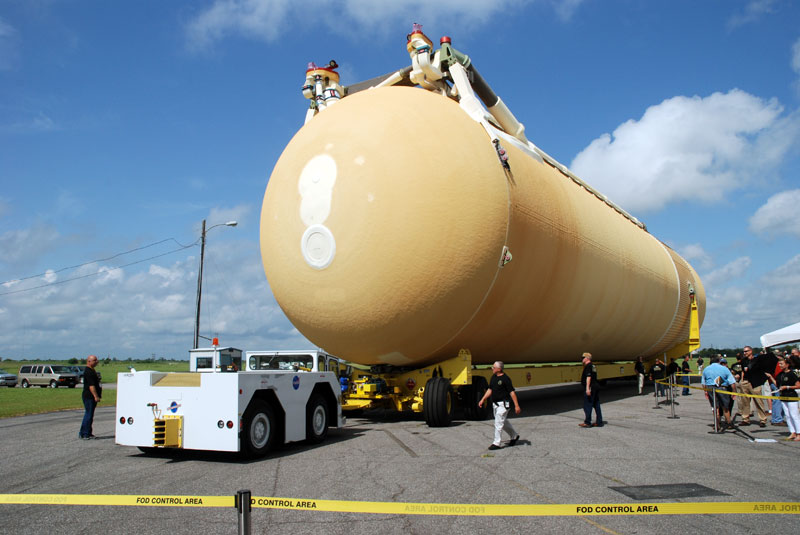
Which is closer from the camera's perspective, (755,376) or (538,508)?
(538,508)

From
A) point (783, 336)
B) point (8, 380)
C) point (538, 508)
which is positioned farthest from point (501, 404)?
point (8, 380)

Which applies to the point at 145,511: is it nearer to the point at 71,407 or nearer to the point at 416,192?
the point at 416,192

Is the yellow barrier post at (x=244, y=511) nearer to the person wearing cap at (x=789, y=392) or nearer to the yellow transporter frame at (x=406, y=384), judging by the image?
the yellow transporter frame at (x=406, y=384)

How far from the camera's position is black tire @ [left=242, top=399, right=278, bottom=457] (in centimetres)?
797

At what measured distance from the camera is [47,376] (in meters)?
35.8

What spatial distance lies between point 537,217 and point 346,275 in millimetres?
4255

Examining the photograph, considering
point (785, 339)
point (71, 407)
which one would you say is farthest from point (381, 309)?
point (785, 339)

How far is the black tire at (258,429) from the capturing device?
7973 millimetres

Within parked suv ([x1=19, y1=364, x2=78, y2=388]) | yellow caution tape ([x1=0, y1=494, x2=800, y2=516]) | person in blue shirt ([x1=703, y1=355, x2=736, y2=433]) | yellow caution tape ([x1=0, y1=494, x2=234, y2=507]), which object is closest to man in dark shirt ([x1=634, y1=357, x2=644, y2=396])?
person in blue shirt ([x1=703, y1=355, x2=736, y2=433])

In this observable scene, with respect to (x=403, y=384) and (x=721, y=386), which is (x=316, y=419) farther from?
(x=721, y=386)

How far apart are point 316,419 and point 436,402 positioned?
2467 mm

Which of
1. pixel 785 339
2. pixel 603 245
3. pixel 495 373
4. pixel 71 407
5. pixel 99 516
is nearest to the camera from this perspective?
pixel 99 516

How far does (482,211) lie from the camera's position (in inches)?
410

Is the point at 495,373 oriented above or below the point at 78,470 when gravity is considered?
above
